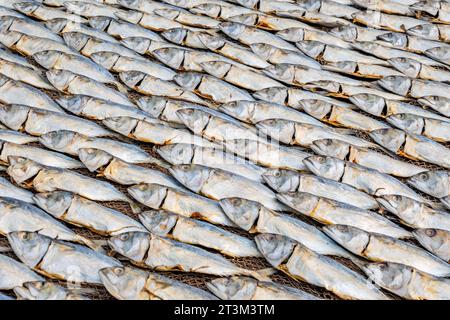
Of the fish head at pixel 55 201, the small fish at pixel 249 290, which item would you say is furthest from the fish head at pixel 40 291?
the small fish at pixel 249 290

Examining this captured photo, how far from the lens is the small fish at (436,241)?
270 centimetres

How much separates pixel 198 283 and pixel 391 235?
92 centimetres

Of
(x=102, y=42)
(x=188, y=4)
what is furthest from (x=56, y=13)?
(x=188, y=4)

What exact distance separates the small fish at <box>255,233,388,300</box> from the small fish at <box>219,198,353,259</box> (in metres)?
0.10

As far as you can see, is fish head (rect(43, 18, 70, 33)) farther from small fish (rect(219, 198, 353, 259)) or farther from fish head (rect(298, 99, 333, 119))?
small fish (rect(219, 198, 353, 259))

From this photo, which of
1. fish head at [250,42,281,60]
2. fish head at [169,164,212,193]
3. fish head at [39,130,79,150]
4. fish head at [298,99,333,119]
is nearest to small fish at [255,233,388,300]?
fish head at [169,164,212,193]

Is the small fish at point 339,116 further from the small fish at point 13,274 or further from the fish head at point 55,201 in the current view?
the small fish at point 13,274

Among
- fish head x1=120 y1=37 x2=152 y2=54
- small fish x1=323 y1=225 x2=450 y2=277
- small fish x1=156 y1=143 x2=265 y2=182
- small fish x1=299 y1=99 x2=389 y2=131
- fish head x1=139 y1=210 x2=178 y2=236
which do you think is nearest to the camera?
small fish x1=323 y1=225 x2=450 y2=277

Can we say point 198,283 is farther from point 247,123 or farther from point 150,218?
point 247,123

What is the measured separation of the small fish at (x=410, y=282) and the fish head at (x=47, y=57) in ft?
7.90

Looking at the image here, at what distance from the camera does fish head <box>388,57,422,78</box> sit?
3.87m

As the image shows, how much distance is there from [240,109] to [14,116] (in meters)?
1.26

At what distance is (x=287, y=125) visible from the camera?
3.34 meters

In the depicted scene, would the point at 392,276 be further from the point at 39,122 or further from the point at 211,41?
the point at 211,41
